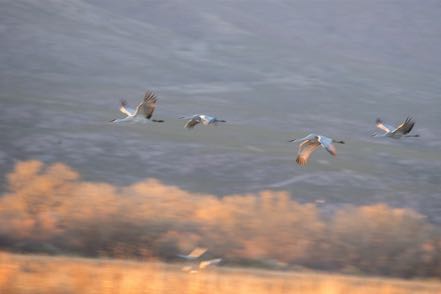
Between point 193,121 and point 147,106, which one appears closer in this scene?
point 147,106

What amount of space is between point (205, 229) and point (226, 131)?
24.7 m

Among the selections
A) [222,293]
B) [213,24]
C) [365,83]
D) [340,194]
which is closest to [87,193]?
[222,293]

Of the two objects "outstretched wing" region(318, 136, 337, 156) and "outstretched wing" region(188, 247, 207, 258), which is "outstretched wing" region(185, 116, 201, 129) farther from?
"outstretched wing" region(188, 247, 207, 258)

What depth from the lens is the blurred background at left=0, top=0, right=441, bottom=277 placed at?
79.7 ft

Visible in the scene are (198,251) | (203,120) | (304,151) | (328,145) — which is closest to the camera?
(328,145)

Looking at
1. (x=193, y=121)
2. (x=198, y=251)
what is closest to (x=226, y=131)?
(x=198, y=251)

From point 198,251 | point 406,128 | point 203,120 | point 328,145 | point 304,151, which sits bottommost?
point 328,145

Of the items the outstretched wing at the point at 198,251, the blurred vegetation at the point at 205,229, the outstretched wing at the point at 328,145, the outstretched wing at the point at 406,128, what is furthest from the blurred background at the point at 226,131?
the outstretched wing at the point at 328,145

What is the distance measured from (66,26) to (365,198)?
36543 mm

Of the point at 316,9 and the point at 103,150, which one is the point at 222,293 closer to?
the point at 103,150

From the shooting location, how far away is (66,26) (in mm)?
67875

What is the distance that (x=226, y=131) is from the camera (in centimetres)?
4928

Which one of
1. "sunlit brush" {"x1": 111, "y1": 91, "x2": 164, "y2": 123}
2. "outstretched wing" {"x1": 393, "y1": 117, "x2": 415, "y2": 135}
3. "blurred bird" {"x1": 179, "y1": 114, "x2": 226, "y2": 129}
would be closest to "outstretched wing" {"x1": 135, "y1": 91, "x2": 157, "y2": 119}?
"sunlit brush" {"x1": 111, "y1": 91, "x2": 164, "y2": 123}

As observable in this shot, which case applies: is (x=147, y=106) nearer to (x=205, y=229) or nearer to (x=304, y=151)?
(x=304, y=151)
